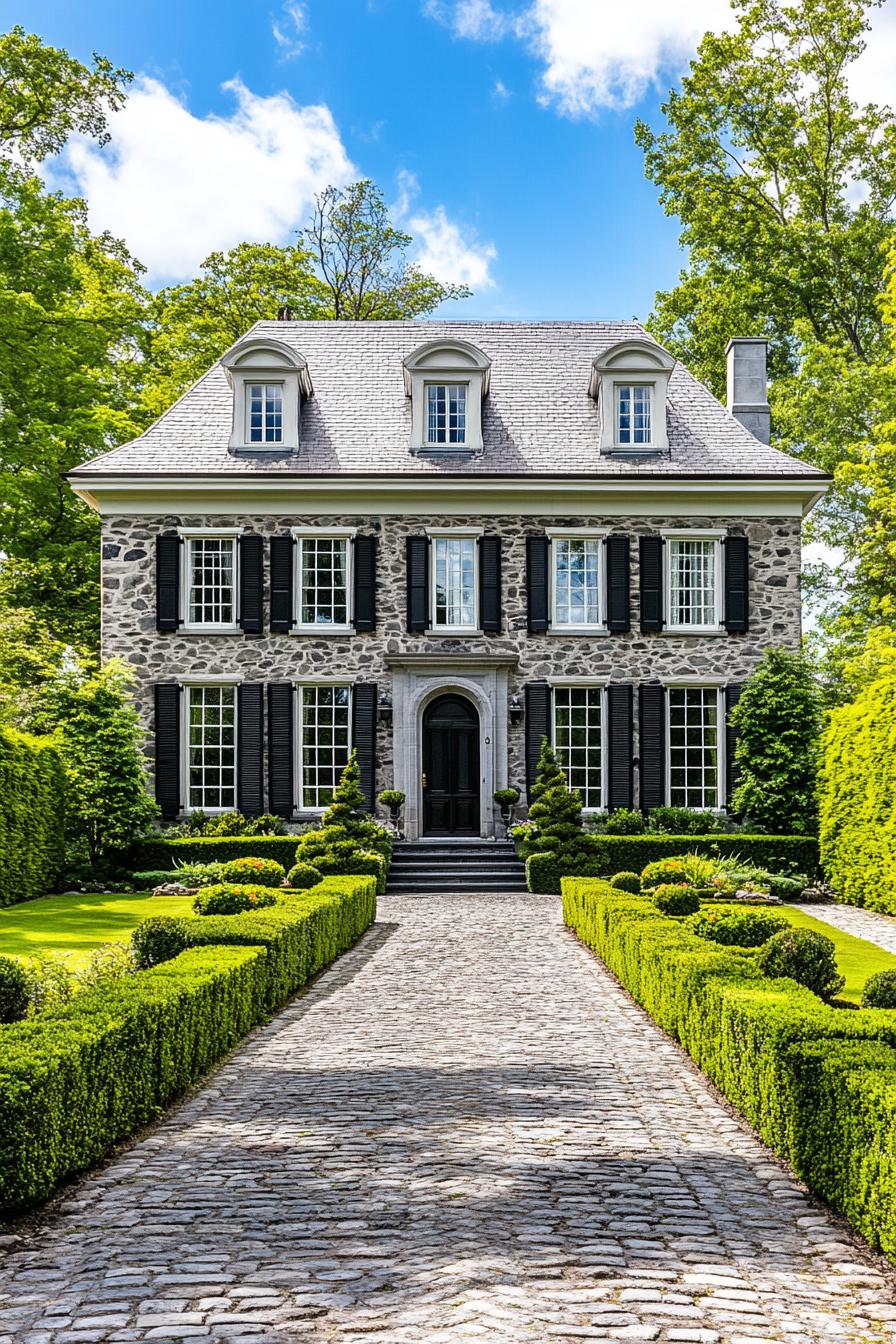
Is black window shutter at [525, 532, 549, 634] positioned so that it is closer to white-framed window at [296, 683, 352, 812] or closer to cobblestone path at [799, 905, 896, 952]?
white-framed window at [296, 683, 352, 812]

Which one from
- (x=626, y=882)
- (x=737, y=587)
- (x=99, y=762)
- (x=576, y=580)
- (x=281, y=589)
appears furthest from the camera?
(x=576, y=580)

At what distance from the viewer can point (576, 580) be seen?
2348 centimetres

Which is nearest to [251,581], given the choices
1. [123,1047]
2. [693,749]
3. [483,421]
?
[483,421]

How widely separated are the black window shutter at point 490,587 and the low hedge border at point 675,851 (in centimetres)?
457

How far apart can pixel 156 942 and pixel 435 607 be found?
530 inches

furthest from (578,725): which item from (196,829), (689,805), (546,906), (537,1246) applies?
(537,1246)

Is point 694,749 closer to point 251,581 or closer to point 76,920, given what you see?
point 251,581

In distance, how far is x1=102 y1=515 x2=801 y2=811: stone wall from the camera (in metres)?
23.1

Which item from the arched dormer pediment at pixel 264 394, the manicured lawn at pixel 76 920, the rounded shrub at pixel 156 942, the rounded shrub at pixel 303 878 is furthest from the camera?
the arched dormer pediment at pixel 264 394

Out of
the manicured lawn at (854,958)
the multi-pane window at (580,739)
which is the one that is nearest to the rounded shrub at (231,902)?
the manicured lawn at (854,958)

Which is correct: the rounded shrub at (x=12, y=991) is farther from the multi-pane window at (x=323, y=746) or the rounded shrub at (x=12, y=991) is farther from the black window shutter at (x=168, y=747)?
the multi-pane window at (x=323, y=746)

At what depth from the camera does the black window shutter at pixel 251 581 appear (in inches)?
906

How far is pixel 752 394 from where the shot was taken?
2623 centimetres

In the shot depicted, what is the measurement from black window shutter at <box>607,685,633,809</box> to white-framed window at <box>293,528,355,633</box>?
5.13m
